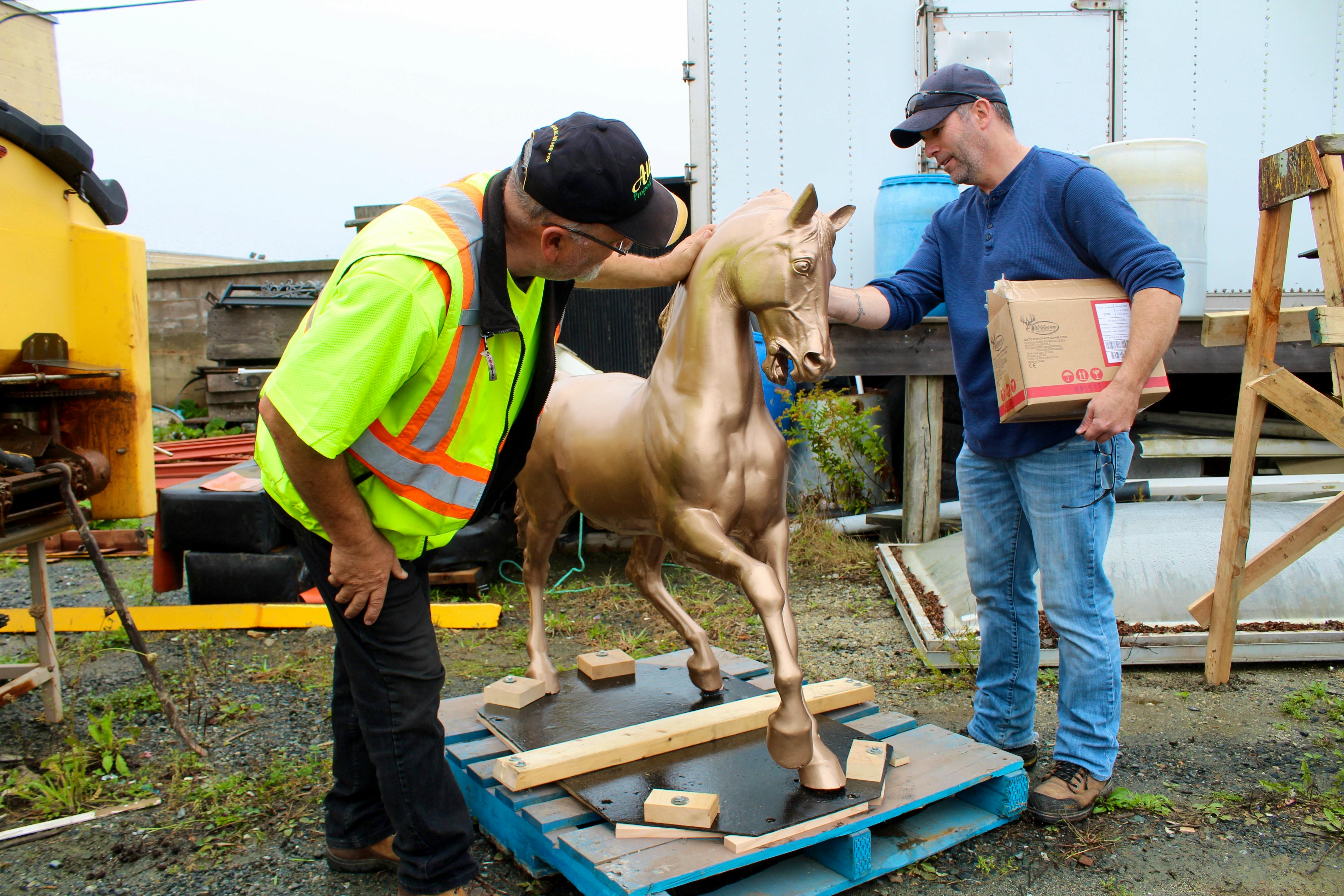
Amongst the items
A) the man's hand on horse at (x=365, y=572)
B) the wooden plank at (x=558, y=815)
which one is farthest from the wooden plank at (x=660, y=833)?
the man's hand on horse at (x=365, y=572)

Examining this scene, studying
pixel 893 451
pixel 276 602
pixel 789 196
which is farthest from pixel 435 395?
pixel 893 451

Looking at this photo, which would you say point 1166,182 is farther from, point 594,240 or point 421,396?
point 421,396

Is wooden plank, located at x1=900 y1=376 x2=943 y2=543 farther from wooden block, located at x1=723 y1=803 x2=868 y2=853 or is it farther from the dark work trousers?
the dark work trousers

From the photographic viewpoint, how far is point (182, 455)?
7340mm

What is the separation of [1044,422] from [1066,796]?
1.14m

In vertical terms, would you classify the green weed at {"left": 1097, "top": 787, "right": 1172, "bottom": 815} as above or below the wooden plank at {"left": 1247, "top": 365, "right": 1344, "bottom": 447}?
below

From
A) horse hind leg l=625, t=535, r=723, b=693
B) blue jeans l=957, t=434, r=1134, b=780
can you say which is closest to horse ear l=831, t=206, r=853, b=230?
blue jeans l=957, t=434, r=1134, b=780

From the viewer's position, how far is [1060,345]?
2.45 m

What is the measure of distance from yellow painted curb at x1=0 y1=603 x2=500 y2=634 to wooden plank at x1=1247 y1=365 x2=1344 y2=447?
3820 mm

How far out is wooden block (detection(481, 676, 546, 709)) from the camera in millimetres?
3037

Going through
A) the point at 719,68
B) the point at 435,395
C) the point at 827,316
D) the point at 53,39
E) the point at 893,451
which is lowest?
the point at 893,451

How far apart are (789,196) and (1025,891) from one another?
6.71 feet

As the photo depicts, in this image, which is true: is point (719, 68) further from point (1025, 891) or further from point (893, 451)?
point (1025, 891)

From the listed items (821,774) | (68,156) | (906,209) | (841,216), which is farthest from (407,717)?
(906,209)
